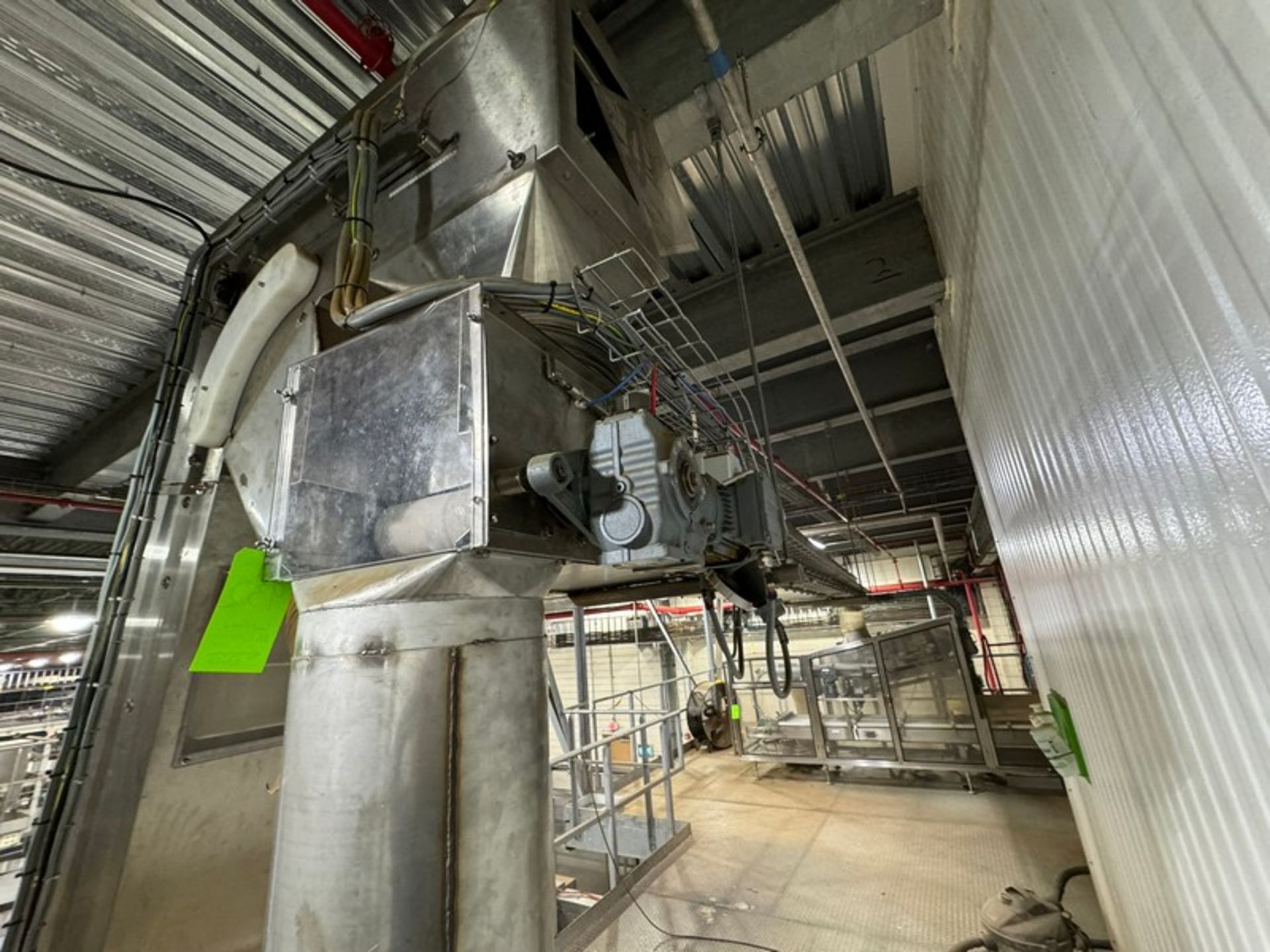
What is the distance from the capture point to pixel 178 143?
4.63ft

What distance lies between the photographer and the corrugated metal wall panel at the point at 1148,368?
529 mm

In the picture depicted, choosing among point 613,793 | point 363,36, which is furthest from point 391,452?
point 613,793

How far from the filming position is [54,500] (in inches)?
107

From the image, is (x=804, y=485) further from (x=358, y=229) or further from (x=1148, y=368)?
(x=358, y=229)

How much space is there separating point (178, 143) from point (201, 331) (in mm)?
520

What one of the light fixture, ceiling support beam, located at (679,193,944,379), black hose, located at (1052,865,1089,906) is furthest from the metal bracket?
the light fixture

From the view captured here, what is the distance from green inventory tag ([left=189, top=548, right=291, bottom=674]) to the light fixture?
6518 millimetres

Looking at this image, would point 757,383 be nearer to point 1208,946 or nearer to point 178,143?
point 1208,946

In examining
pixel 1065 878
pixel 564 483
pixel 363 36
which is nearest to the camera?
pixel 564 483

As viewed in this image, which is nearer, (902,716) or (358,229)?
A: (358,229)

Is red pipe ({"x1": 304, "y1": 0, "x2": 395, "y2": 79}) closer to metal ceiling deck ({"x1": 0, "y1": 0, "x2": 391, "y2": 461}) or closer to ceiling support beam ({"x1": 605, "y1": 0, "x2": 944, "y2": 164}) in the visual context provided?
metal ceiling deck ({"x1": 0, "y1": 0, "x2": 391, "y2": 461})

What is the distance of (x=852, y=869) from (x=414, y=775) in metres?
3.67

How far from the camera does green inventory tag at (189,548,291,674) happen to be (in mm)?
880

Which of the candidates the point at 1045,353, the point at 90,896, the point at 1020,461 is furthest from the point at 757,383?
the point at 90,896
